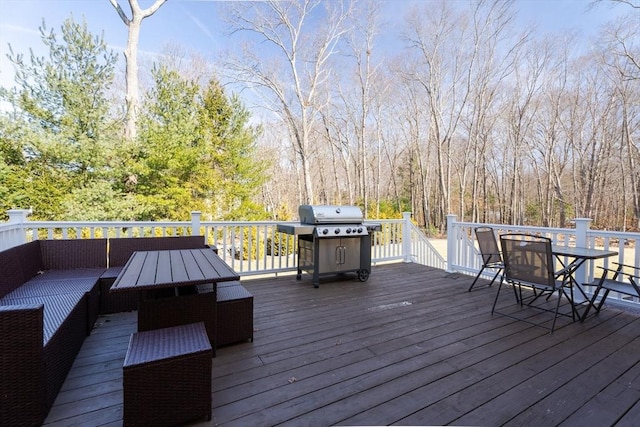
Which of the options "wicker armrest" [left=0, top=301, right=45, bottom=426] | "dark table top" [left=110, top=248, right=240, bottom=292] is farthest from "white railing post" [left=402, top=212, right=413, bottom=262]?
"wicker armrest" [left=0, top=301, right=45, bottom=426]

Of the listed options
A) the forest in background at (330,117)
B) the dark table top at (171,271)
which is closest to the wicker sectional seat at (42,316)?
the dark table top at (171,271)

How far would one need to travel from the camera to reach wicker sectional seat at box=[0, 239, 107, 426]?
1.43 metres

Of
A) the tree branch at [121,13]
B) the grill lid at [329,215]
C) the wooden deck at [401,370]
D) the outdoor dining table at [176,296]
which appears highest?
the tree branch at [121,13]

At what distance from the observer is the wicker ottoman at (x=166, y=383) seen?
1.47 m

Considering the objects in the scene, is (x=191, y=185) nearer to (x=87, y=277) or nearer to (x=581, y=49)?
(x=87, y=277)

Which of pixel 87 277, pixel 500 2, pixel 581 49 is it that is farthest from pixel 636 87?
pixel 87 277

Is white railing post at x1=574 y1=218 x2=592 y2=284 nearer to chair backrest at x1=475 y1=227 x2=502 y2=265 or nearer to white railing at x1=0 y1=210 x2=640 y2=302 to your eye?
white railing at x1=0 y1=210 x2=640 y2=302

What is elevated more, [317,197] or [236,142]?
[236,142]

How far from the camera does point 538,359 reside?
7.54ft

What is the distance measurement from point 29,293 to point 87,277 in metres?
0.52

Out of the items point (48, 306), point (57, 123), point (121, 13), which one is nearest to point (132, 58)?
point (121, 13)

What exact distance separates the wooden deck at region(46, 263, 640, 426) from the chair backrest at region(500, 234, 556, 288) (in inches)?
17.9

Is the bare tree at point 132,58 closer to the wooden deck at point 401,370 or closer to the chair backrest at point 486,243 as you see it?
the wooden deck at point 401,370

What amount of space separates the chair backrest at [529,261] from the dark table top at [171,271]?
274cm
